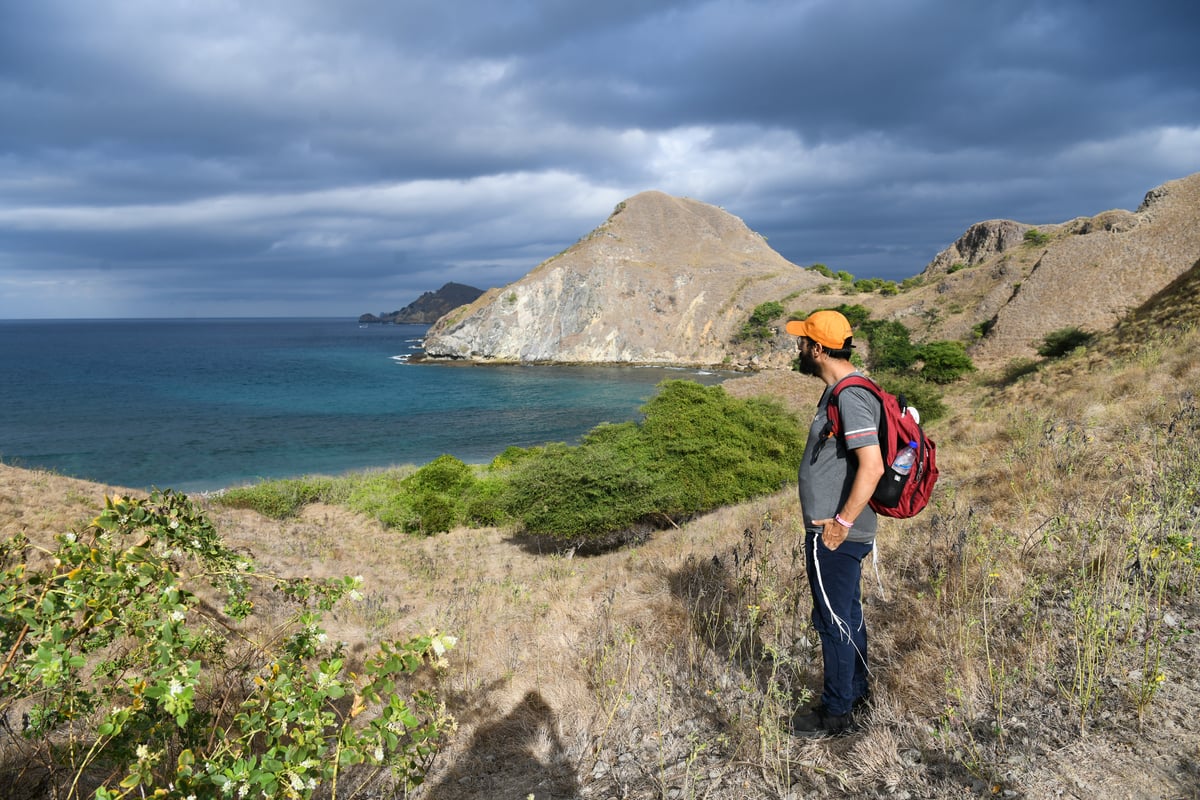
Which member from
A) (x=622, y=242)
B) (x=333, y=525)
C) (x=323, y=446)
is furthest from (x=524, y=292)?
(x=333, y=525)

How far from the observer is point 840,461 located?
10.9 ft

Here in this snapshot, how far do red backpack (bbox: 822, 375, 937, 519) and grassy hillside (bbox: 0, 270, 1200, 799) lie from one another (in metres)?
0.88

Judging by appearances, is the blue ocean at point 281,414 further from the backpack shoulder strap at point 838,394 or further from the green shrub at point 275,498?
the backpack shoulder strap at point 838,394

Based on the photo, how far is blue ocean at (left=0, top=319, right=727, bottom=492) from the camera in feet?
96.6

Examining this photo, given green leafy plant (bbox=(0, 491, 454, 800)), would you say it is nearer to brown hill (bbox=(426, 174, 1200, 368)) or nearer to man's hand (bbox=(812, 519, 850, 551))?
man's hand (bbox=(812, 519, 850, 551))

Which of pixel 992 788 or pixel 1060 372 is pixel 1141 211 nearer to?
pixel 1060 372

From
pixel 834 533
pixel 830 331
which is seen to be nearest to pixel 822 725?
pixel 834 533

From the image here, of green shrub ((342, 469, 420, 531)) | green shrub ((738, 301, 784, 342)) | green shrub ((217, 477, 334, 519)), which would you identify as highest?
green shrub ((738, 301, 784, 342))

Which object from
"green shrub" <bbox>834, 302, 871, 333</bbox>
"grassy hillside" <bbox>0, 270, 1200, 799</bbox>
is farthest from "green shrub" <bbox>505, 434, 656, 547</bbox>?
"green shrub" <bbox>834, 302, 871, 333</bbox>

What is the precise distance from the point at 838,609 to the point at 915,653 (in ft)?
3.04

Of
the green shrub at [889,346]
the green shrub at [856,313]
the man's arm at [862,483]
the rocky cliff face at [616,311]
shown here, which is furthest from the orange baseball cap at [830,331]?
the rocky cliff face at [616,311]

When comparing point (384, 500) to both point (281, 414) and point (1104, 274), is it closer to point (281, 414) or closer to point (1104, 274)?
point (281, 414)

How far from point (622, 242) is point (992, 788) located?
102570mm

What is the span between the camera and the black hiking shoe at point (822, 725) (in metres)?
3.45
